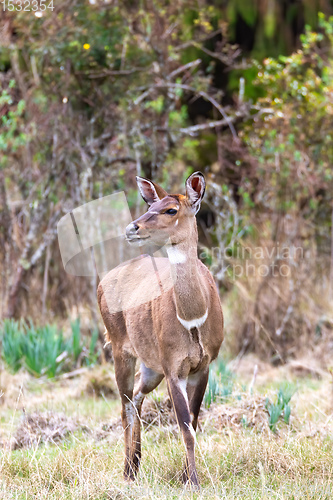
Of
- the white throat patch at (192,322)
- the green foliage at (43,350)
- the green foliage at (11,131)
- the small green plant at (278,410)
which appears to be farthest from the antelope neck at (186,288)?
the green foliage at (11,131)

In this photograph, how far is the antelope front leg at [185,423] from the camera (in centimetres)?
367

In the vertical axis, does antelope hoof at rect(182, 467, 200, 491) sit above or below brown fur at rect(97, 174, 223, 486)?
below

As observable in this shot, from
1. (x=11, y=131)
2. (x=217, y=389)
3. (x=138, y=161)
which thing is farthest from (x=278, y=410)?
(x=11, y=131)

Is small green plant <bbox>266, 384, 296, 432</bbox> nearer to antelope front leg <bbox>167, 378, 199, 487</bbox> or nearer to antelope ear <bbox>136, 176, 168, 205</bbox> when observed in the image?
antelope front leg <bbox>167, 378, 199, 487</bbox>

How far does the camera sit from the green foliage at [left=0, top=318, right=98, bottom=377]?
700 centimetres

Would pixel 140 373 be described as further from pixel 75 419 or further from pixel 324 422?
pixel 324 422

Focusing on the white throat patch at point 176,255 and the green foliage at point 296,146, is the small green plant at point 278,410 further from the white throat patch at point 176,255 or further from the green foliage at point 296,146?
the green foliage at point 296,146

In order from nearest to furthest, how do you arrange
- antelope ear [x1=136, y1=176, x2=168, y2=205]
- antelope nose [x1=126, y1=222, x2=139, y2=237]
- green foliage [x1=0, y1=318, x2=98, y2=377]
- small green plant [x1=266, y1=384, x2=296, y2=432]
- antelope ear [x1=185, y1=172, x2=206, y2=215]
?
antelope nose [x1=126, y1=222, x2=139, y2=237] → antelope ear [x1=185, y1=172, x2=206, y2=215] → antelope ear [x1=136, y1=176, x2=168, y2=205] → small green plant [x1=266, y1=384, x2=296, y2=432] → green foliage [x1=0, y1=318, x2=98, y2=377]

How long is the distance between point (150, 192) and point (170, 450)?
1.61 meters

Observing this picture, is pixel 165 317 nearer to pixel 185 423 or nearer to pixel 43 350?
pixel 185 423

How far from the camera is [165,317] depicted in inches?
151

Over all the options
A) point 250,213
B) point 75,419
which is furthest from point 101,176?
point 75,419

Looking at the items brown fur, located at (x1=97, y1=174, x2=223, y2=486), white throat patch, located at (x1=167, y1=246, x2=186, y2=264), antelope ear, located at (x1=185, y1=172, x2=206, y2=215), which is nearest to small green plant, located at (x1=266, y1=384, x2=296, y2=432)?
brown fur, located at (x1=97, y1=174, x2=223, y2=486)

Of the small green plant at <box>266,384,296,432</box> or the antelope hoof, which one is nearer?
→ the antelope hoof
